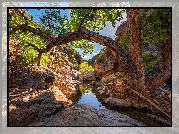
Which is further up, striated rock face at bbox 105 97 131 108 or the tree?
the tree

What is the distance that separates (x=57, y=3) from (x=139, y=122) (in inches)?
157

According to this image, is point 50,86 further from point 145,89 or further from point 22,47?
point 145,89

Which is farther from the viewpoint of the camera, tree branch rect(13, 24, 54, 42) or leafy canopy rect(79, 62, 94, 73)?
leafy canopy rect(79, 62, 94, 73)

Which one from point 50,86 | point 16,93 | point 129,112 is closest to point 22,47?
point 50,86

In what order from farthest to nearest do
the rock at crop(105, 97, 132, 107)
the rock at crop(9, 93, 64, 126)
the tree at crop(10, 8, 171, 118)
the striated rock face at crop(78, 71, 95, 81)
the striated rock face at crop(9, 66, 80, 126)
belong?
the striated rock face at crop(78, 71, 95, 81) → the rock at crop(105, 97, 132, 107) → the tree at crop(10, 8, 171, 118) → the striated rock face at crop(9, 66, 80, 126) → the rock at crop(9, 93, 64, 126)

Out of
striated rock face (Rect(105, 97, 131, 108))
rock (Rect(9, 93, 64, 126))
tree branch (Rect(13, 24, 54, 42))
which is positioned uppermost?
tree branch (Rect(13, 24, 54, 42))

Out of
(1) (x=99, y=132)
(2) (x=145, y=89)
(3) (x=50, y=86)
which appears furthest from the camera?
(3) (x=50, y=86)

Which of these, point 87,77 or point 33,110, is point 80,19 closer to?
Answer: point 33,110

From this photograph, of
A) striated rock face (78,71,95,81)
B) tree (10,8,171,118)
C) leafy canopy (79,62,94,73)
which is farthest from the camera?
leafy canopy (79,62,94,73)

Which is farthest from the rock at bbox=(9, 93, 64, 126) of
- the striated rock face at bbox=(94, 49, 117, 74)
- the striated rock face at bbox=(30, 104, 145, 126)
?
the striated rock face at bbox=(94, 49, 117, 74)

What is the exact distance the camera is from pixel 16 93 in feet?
18.2

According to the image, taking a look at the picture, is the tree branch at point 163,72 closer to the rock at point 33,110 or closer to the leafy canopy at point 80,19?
the leafy canopy at point 80,19

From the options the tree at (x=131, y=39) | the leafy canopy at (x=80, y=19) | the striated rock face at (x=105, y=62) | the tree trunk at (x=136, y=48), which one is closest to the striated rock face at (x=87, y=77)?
the striated rock face at (x=105, y=62)

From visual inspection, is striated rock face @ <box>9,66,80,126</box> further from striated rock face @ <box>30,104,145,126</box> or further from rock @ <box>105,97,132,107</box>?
rock @ <box>105,97,132,107</box>
